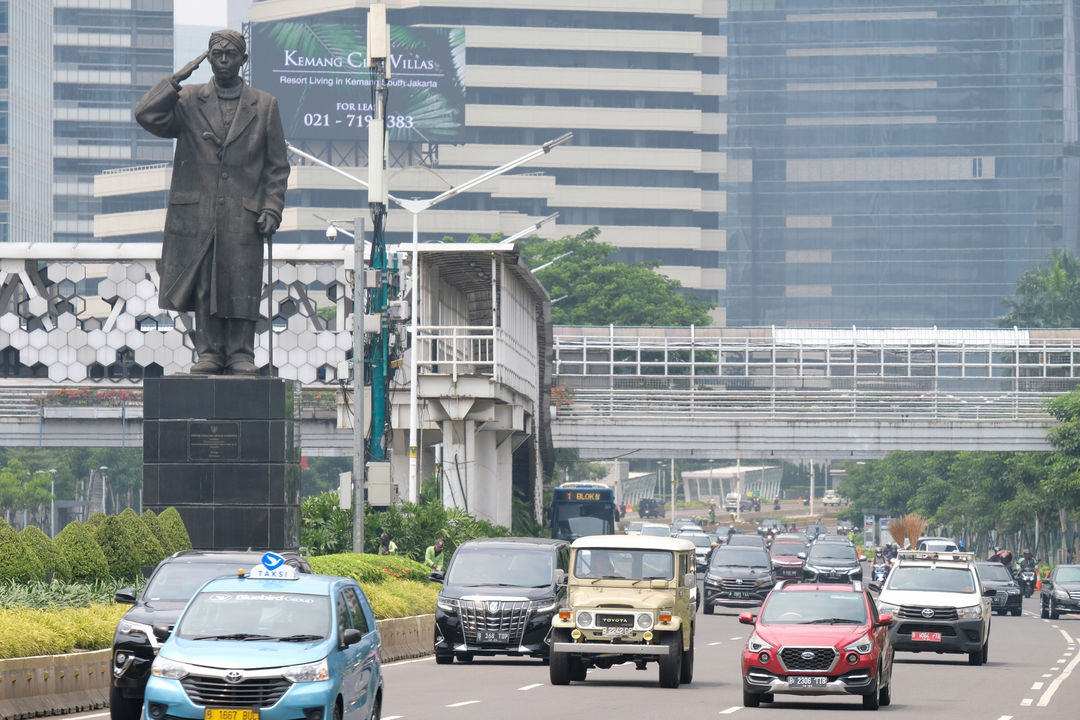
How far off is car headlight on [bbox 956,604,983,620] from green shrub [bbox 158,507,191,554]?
1221 cm

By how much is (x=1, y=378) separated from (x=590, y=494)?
66.2 ft

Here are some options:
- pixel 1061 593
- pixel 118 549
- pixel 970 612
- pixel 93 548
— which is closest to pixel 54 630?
pixel 93 548

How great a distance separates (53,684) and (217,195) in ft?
37.4

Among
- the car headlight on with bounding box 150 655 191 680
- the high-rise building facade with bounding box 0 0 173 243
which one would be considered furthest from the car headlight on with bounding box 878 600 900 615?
the high-rise building facade with bounding box 0 0 173 243

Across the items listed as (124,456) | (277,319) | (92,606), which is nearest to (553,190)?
(124,456)

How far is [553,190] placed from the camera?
490 feet

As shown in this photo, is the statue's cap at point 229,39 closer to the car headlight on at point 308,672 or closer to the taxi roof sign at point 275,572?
the taxi roof sign at point 275,572

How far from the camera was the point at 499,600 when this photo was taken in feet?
90.2

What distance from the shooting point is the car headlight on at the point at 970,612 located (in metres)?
30.7

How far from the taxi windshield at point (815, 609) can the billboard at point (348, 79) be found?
366 ft

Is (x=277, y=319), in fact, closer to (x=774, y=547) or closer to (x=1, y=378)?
(x=1, y=378)

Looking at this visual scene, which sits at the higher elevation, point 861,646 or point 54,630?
point 54,630

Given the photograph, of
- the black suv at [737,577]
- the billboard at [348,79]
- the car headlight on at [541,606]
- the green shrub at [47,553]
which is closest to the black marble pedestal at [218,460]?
the car headlight on at [541,606]

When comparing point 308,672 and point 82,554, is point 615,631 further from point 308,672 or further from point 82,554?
point 308,672
